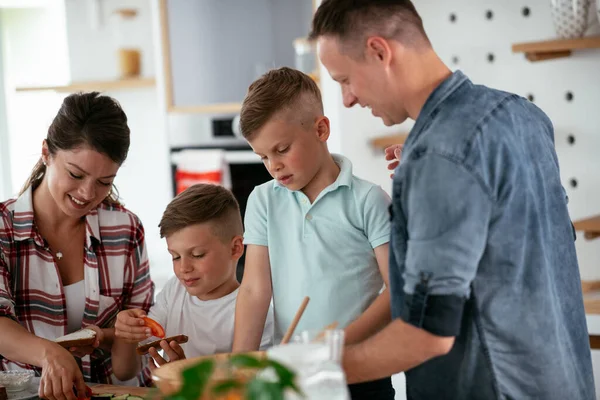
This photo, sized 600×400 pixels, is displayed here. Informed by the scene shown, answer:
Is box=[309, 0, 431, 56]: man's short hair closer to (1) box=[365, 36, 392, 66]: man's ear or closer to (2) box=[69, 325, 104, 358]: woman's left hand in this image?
(1) box=[365, 36, 392, 66]: man's ear

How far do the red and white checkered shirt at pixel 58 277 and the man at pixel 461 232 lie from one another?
0.97m

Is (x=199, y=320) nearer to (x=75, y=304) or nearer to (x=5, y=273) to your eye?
(x=75, y=304)

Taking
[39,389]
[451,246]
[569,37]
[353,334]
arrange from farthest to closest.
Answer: [569,37] → [39,389] → [353,334] → [451,246]

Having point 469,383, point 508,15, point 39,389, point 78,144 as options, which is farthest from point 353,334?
point 508,15

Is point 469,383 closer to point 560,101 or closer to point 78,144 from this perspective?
point 78,144

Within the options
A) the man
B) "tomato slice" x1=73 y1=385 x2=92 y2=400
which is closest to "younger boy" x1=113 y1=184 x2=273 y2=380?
"tomato slice" x1=73 y1=385 x2=92 y2=400

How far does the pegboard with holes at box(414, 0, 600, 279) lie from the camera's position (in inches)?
119

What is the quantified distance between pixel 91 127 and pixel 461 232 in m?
1.11

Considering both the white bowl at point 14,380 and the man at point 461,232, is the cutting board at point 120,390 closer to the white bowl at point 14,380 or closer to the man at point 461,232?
the white bowl at point 14,380

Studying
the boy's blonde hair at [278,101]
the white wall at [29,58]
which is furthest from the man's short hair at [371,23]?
the white wall at [29,58]

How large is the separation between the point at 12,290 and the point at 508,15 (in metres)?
→ 2.07

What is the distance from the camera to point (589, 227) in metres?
2.80

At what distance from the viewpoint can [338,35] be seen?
1.39 m

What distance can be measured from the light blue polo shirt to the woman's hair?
53 cm
